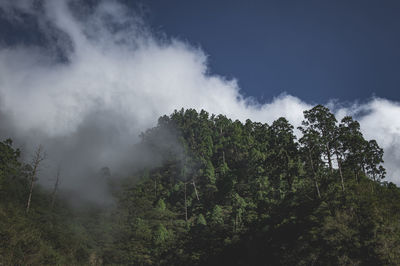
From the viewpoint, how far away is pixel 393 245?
22.5m

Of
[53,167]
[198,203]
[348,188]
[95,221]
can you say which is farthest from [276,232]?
[53,167]

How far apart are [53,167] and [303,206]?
76592mm

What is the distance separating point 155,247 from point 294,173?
26.8 m

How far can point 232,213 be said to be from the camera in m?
53.8

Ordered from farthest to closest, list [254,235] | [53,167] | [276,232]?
[53,167]
[254,235]
[276,232]

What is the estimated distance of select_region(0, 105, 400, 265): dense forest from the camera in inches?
1016

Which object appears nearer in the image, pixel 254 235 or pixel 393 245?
pixel 393 245

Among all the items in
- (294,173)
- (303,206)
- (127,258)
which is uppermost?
(294,173)

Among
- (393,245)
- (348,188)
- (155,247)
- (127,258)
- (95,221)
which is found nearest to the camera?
(393,245)

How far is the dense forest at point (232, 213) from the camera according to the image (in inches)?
1016


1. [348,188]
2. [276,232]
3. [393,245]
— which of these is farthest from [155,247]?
[393,245]

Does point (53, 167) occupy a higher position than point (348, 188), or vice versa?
point (53, 167)

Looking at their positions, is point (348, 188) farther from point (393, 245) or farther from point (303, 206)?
point (393, 245)

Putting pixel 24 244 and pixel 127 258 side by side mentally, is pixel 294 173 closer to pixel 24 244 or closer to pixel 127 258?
pixel 127 258
